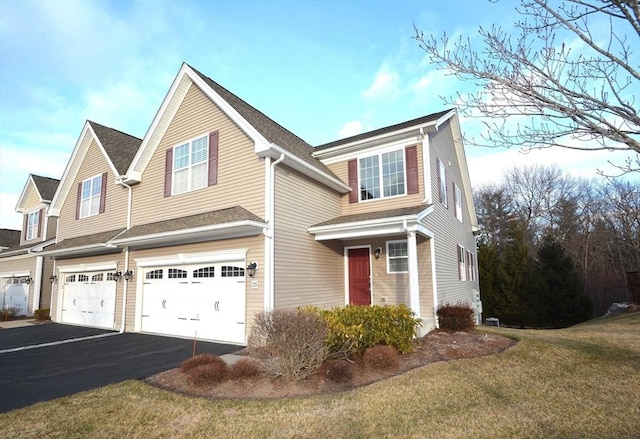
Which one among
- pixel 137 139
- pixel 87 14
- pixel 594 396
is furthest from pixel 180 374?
pixel 137 139

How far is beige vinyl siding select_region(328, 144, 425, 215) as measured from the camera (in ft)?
37.7

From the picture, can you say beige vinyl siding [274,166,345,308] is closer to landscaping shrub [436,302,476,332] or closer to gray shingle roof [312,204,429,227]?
gray shingle roof [312,204,429,227]

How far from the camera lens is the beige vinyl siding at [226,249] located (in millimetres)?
9555

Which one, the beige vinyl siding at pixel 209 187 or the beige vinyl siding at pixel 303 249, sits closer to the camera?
the beige vinyl siding at pixel 303 249

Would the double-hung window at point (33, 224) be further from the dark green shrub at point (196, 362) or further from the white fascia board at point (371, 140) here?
the dark green shrub at point (196, 362)

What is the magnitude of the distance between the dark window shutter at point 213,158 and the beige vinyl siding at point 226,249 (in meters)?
2.01

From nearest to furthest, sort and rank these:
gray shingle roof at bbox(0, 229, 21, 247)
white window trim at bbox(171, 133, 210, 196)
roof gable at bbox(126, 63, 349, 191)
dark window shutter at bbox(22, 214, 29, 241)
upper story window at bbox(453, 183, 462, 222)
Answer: roof gable at bbox(126, 63, 349, 191) < white window trim at bbox(171, 133, 210, 196) < upper story window at bbox(453, 183, 462, 222) < dark window shutter at bbox(22, 214, 29, 241) < gray shingle roof at bbox(0, 229, 21, 247)

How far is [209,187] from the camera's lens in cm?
1132

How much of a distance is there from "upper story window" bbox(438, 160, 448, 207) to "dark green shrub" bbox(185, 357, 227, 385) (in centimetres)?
927

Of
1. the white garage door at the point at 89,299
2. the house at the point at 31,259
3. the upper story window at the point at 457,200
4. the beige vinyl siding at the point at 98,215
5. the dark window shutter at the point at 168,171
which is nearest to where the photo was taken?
the dark window shutter at the point at 168,171

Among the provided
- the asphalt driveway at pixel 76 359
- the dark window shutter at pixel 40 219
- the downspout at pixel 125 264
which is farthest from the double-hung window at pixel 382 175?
the dark window shutter at pixel 40 219

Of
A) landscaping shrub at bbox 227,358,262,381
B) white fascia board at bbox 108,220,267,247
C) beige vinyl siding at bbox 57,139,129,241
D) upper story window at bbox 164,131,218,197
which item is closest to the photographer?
landscaping shrub at bbox 227,358,262,381

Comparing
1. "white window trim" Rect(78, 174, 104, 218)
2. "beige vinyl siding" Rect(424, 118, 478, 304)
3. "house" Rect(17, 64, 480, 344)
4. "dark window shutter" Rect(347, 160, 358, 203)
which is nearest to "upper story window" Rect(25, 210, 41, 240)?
"white window trim" Rect(78, 174, 104, 218)

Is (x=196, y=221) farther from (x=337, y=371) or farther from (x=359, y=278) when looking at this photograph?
(x=337, y=371)
